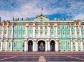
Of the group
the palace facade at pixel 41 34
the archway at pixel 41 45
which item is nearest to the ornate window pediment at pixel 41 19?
the palace facade at pixel 41 34

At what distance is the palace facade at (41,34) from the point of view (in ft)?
222

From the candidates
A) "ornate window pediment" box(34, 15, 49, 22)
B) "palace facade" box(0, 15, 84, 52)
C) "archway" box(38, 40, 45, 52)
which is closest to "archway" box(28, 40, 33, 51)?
"palace facade" box(0, 15, 84, 52)

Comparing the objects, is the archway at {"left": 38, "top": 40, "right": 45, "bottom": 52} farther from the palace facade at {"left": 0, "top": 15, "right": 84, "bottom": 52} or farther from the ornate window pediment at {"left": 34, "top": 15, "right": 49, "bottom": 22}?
the ornate window pediment at {"left": 34, "top": 15, "right": 49, "bottom": 22}

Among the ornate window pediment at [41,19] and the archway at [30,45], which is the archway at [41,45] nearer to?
the archway at [30,45]

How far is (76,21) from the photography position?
222ft

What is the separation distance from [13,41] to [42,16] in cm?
1112

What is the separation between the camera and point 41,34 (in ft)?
224

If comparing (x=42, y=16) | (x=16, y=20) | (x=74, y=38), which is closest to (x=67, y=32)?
(x=74, y=38)

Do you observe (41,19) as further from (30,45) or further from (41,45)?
(30,45)

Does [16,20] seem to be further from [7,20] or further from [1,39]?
[1,39]

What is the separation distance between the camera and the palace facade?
67.8 metres

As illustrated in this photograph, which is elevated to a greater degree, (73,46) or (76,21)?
(76,21)

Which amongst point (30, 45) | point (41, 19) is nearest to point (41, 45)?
point (30, 45)

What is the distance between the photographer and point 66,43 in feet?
224
